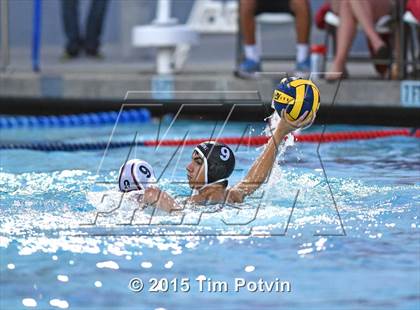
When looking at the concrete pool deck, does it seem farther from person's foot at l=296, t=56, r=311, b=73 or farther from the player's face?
the player's face

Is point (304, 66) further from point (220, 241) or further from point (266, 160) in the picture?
point (220, 241)

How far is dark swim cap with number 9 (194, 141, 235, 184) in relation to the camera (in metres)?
5.32

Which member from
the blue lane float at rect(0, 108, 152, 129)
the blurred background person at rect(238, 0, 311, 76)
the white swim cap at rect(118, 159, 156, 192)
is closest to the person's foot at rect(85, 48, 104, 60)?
the blue lane float at rect(0, 108, 152, 129)

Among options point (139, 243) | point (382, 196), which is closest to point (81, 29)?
point (382, 196)

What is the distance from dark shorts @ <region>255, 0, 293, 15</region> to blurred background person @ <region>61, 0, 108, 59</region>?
2268 mm

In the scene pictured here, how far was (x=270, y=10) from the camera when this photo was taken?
9.30 m

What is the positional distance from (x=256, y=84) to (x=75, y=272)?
15.9 feet

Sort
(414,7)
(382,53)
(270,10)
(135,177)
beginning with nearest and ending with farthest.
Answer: (135,177), (414,7), (382,53), (270,10)

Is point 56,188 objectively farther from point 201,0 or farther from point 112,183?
point 201,0

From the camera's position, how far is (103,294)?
13.4ft

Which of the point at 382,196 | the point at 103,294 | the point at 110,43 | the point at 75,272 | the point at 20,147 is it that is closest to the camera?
the point at 103,294

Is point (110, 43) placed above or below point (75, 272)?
below

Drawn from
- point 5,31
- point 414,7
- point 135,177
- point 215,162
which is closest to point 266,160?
point 215,162

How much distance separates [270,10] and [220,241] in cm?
473
